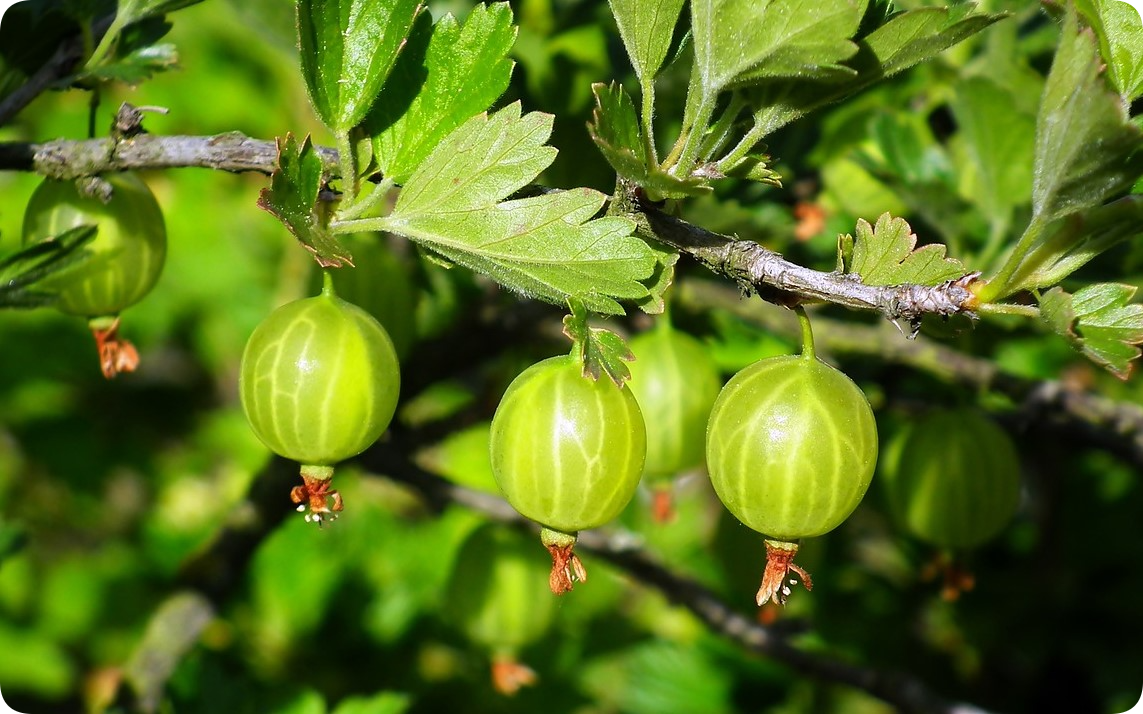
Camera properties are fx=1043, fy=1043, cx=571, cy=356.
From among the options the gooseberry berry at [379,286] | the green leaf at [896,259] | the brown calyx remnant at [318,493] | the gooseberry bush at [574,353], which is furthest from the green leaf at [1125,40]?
the gooseberry berry at [379,286]

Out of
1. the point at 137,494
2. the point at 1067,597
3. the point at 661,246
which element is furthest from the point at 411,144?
the point at 137,494

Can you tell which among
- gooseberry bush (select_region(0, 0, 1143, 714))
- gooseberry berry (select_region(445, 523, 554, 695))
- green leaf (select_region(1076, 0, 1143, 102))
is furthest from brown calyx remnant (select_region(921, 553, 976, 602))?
green leaf (select_region(1076, 0, 1143, 102))

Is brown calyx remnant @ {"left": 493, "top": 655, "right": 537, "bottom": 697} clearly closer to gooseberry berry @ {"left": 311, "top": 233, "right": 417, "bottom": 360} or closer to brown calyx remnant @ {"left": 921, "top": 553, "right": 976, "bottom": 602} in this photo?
gooseberry berry @ {"left": 311, "top": 233, "right": 417, "bottom": 360}

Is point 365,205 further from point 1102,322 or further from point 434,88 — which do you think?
point 1102,322

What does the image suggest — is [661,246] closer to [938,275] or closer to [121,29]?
[938,275]

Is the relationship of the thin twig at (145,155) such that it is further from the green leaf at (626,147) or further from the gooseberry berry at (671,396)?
the gooseberry berry at (671,396)

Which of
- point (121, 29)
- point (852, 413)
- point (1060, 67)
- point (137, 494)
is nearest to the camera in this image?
point (1060, 67)
